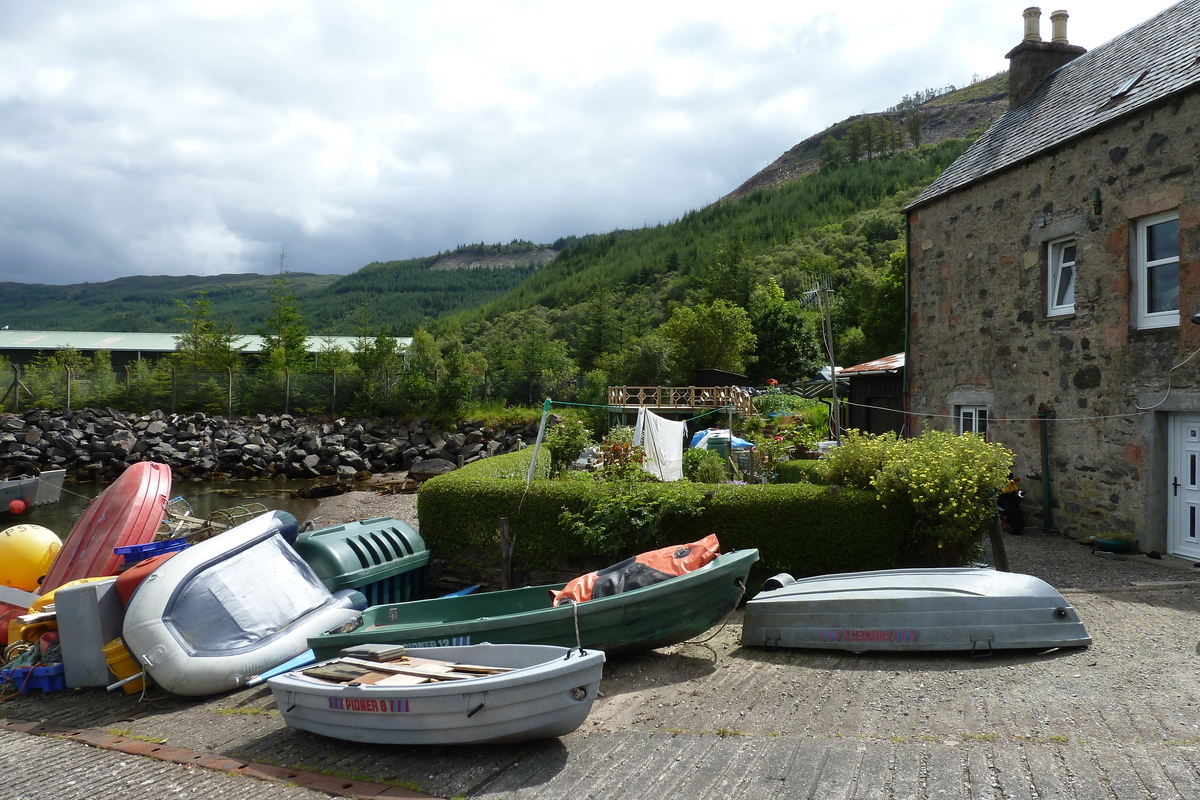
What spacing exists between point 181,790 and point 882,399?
17.0 meters

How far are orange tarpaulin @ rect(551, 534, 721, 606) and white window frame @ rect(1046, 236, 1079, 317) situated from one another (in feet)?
25.0

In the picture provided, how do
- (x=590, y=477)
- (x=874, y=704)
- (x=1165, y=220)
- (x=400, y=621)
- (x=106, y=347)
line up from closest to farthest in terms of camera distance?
(x=874, y=704) < (x=400, y=621) < (x=1165, y=220) < (x=590, y=477) < (x=106, y=347)

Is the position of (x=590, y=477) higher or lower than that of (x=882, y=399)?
lower

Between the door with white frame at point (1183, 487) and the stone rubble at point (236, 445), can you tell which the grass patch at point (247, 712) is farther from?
the stone rubble at point (236, 445)

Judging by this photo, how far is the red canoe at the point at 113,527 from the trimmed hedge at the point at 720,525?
416cm

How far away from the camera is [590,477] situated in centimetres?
1082

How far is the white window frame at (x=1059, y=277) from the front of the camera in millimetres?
11008

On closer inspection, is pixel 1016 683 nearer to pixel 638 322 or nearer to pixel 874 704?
pixel 874 704

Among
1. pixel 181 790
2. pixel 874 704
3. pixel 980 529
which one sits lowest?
pixel 181 790

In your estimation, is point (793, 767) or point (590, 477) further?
point (590, 477)

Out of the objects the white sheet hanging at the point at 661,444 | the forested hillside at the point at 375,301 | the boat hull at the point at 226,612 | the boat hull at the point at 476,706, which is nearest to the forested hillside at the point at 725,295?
the white sheet hanging at the point at 661,444

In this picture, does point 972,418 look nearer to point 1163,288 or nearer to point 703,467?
point 1163,288

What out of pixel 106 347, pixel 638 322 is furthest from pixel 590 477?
pixel 106 347

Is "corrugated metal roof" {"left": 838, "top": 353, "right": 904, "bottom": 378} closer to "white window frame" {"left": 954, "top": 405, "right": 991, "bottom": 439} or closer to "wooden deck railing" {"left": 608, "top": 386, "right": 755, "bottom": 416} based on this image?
"wooden deck railing" {"left": 608, "top": 386, "right": 755, "bottom": 416}
